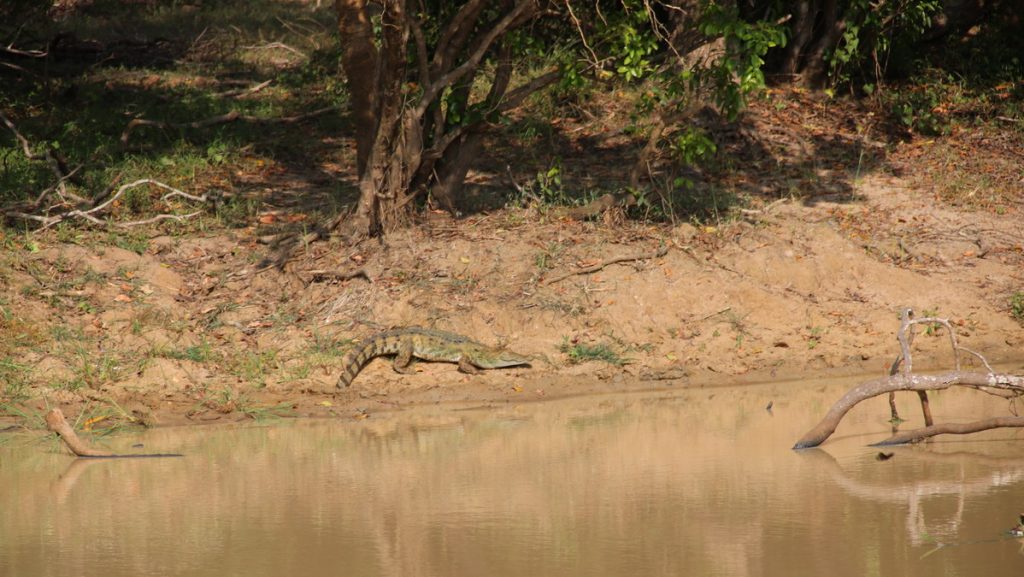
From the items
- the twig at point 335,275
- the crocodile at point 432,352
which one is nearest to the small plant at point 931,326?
the crocodile at point 432,352

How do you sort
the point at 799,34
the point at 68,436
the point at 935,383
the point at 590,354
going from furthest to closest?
the point at 799,34
the point at 590,354
the point at 68,436
the point at 935,383

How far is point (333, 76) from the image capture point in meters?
14.1

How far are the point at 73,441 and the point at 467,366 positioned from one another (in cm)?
274

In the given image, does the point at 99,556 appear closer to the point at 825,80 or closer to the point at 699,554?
the point at 699,554

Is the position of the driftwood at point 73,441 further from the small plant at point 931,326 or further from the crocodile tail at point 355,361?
the small plant at point 931,326

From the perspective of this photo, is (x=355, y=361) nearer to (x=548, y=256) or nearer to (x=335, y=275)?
(x=335, y=275)

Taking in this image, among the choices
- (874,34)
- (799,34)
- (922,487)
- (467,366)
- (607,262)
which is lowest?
(922,487)

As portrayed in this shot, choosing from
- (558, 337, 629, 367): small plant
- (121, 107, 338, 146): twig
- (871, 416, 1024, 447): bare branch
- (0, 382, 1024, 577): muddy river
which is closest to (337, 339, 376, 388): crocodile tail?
(0, 382, 1024, 577): muddy river

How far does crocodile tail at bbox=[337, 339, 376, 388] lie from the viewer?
797 centimetres

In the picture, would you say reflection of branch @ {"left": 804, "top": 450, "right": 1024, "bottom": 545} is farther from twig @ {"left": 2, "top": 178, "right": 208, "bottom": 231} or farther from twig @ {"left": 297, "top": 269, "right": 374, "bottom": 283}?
twig @ {"left": 2, "top": 178, "right": 208, "bottom": 231}

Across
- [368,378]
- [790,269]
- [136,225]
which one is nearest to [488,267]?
[368,378]

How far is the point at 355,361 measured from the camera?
805cm

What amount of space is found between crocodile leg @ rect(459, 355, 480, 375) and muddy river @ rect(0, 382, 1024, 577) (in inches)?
24.6

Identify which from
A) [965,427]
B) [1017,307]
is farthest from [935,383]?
[1017,307]
